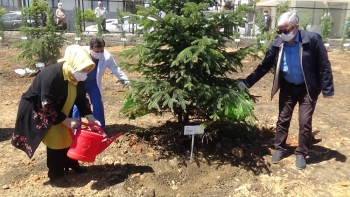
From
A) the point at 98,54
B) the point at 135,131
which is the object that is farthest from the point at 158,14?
the point at 135,131

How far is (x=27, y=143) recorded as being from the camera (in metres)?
3.26

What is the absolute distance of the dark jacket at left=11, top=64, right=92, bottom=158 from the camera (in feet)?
9.81

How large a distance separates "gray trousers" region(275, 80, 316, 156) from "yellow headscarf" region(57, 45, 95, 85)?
7.38 ft

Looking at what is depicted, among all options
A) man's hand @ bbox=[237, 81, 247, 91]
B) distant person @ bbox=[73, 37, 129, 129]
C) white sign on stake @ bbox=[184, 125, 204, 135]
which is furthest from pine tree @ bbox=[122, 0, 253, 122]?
distant person @ bbox=[73, 37, 129, 129]

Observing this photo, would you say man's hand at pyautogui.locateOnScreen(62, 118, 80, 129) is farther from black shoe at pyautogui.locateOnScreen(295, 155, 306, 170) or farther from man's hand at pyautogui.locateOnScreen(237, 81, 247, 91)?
black shoe at pyautogui.locateOnScreen(295, 155, 306, 170)

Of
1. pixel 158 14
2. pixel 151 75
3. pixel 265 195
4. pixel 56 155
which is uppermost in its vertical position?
pixel 158 14

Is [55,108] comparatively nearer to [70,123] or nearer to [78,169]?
[70,123]

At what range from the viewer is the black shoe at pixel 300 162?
3.87 metres

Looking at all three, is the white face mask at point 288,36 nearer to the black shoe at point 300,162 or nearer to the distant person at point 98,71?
the black shoe at point 300,162

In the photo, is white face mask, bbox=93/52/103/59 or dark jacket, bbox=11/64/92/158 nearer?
dark jacket, bbox=11/64/92/158

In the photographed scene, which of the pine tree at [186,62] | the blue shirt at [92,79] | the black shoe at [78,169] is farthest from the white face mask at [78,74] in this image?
the blue shirt at [92,79]

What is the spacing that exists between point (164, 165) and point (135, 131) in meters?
0.82

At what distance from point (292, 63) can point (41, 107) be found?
8.60 ft

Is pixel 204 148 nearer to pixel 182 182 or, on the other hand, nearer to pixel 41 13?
pixel 182 182
